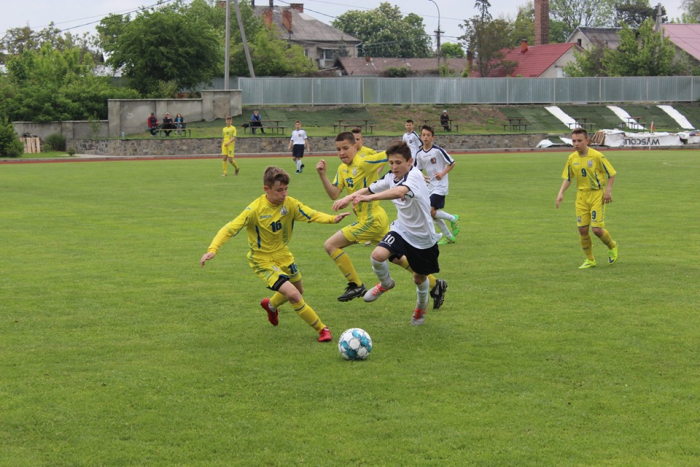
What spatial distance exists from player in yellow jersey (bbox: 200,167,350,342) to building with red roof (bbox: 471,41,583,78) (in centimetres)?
8458

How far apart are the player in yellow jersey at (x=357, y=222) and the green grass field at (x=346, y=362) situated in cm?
27

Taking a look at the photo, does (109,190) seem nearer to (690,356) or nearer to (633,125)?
(690,356)

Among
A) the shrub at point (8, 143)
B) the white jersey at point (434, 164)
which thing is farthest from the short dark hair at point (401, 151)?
the shrub at point (8, 143)

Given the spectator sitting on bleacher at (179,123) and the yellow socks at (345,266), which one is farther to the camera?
the spectator sitting on bleacher at (179,123)

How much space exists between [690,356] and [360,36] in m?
131

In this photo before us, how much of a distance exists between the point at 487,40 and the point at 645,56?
797 inches

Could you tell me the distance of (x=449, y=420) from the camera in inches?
227

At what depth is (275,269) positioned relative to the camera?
8039mm

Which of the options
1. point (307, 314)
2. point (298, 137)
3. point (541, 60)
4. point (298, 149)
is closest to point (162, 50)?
point (298, 137)

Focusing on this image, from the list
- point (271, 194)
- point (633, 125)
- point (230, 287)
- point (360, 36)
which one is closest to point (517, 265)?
point (230, 287)

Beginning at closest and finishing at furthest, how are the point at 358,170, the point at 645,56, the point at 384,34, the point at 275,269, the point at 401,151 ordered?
the point at 275,269, the point at 401,151, the point at 358,170, the point at 645,56, the point at 384,34

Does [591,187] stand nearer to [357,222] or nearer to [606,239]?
[606,239]

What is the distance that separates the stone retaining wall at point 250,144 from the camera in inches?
1785

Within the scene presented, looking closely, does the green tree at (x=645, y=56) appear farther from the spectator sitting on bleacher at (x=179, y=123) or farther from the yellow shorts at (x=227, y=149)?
the yellow shorts at (x=227, y=149)
